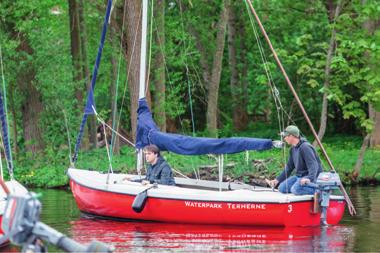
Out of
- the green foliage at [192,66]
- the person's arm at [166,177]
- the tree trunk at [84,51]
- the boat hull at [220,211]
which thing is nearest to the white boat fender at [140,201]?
the boat hull at [220,211]

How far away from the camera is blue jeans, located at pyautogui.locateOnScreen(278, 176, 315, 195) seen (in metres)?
18.1

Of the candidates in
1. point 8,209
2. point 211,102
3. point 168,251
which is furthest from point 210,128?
point 8,209

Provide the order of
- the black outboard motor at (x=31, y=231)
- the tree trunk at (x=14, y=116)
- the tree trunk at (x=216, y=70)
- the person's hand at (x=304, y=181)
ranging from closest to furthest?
the black outboard motor at (x=31, y=231) < the person's hand at (x=304, y=181) < the tree trunk at (x=14, y=116) < the tree trunk at (x=216, y=70)

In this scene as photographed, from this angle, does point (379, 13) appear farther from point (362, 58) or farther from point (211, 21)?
point (211, 21)

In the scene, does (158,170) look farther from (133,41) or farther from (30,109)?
(30,109)

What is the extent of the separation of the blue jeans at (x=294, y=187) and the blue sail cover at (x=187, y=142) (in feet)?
2.56

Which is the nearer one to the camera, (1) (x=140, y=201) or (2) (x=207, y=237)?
(2) (x=207, y=237)

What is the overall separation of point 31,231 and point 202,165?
61.4 ft

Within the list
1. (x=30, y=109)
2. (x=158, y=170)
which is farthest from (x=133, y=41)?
(x=158, y=170)

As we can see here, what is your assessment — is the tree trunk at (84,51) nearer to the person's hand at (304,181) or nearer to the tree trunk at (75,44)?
the tree trunk at (75,44)

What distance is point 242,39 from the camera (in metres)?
44.0

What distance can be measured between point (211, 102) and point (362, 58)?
377 inches

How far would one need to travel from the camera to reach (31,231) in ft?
Answer: 31.9

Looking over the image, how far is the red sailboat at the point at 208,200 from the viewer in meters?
18.1
